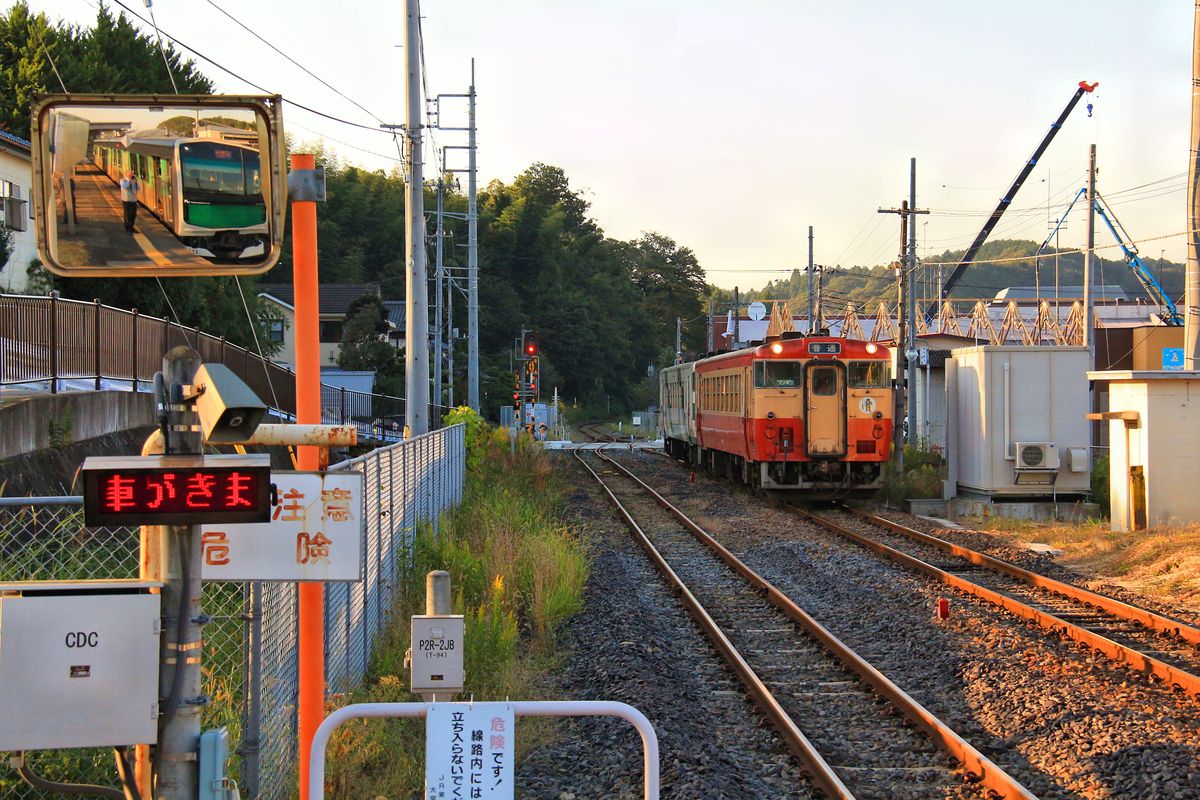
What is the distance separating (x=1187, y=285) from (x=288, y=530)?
55.6 feet

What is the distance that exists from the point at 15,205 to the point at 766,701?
20348 mm

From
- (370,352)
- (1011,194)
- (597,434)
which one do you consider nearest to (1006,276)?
(1011,194)

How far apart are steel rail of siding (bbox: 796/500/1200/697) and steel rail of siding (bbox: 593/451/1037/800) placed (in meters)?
1.90

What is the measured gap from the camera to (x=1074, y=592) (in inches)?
471

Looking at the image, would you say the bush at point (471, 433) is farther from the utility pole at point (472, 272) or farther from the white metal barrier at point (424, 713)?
the white metal barrier at point (424, 713)

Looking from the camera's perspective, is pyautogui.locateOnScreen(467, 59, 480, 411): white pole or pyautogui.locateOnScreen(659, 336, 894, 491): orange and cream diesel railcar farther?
pyautogui.locateOnScreen(467, 59, 480, 411): white pole

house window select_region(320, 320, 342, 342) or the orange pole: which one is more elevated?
house window select_region(320, 320, 342, 342)

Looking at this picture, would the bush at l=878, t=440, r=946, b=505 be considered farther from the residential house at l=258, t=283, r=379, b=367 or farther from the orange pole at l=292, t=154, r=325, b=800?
the residential house at l=258, t=283, r=379, b=367

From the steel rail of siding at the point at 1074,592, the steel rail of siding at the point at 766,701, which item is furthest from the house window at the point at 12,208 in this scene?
the steel rail of siding at the point at 1074,592

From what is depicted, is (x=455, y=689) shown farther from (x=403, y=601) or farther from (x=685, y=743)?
(x=403, y=601)

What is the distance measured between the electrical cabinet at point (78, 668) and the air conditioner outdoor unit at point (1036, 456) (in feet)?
58.9

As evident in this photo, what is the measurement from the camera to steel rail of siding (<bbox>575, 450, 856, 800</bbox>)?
6563mm

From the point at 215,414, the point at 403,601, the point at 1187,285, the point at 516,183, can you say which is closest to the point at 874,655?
the point at 403,601

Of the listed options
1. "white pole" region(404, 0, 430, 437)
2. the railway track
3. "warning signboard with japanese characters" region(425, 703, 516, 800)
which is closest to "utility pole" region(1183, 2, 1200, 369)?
"white pole" region(404, 0, 430, 437)
